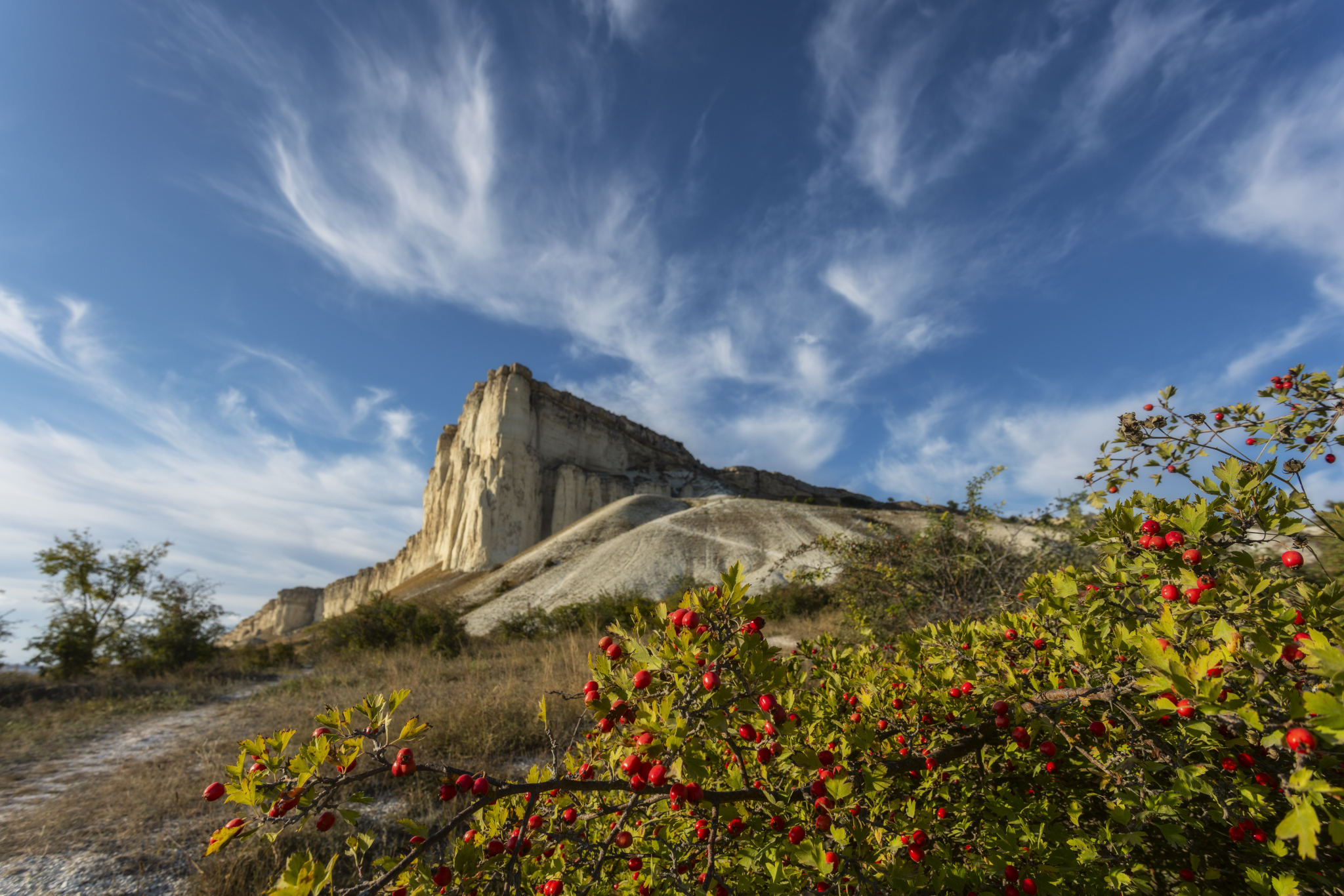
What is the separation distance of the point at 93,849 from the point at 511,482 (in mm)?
42165

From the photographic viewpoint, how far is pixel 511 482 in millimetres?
45062

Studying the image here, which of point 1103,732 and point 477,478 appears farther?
point 477,478

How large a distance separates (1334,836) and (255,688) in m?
16.8

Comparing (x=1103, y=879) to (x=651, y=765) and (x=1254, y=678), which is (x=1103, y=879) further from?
(x=651, y=765)

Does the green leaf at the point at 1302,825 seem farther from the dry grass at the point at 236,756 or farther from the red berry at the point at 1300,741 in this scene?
the dry grass at the point at 236,756

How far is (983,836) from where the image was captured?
2078 millimetres

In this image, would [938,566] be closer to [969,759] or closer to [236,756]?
[969,759]

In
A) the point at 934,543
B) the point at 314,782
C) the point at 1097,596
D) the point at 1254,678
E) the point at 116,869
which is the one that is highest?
the point at 934,543

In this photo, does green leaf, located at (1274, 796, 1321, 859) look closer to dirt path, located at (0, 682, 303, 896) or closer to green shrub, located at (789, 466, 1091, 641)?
green shrub, located at (789, 466, 1091, 641)

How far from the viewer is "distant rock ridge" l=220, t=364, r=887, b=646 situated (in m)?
43.8

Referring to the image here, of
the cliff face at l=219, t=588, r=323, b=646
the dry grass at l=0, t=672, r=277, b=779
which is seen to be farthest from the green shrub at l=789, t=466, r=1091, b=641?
the cliff face at l=219, t=588, r=323, b=646

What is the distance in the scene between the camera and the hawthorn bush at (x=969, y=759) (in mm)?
1325

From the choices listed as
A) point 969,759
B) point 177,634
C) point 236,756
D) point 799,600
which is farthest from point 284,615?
point 969,759

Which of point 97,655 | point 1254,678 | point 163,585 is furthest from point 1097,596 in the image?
point 163,585
